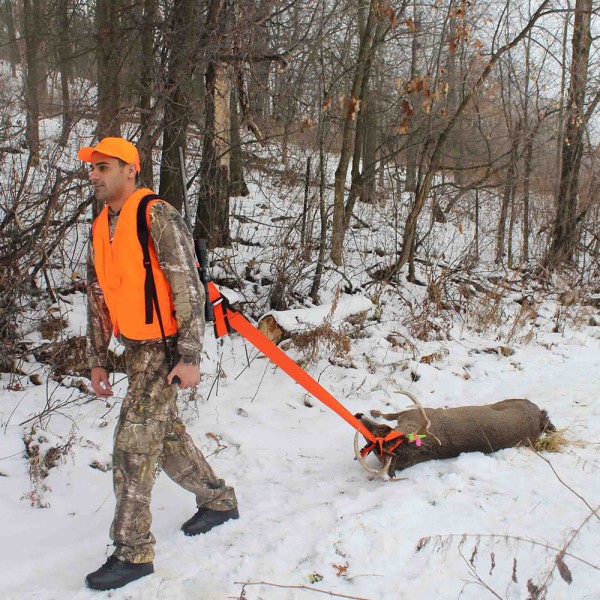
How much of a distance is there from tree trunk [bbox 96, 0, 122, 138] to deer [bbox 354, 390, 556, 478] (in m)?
3.73

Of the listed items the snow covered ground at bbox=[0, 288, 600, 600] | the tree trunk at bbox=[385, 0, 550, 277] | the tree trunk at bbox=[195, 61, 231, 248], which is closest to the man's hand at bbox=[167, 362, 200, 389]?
the snow covered ground at bbox=[0, 288, 600, 600]

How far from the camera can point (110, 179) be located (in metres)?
2.86

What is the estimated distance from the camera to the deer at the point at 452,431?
4.02 m

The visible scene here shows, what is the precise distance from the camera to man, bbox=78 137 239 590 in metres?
2.82

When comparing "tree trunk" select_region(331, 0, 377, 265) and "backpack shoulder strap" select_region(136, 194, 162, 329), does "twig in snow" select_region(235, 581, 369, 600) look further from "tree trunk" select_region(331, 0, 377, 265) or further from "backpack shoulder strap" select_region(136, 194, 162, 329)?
"tree trunk" select_region(331, 0, 377, 265)

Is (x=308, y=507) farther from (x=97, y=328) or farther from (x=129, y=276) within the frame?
(x=129, y=276)

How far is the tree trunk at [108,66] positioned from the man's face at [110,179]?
3022 mm

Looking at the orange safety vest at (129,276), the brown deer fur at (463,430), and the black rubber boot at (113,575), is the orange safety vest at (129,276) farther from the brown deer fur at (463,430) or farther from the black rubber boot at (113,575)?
the brown deer fur at (463,430)

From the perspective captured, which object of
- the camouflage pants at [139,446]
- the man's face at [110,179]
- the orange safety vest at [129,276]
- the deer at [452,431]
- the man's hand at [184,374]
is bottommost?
the deer at [452,431]

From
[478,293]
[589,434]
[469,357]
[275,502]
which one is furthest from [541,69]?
[275,502]

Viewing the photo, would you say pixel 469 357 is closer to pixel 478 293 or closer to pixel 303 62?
pixel 478 293

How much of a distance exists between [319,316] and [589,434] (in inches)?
117

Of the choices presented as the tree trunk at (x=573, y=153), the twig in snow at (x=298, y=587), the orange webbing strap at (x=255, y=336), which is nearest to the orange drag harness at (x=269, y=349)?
the orange webbing strap at (x=255, y=336)

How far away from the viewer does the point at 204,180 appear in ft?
24.4
